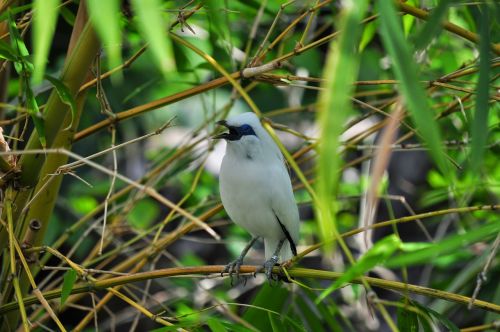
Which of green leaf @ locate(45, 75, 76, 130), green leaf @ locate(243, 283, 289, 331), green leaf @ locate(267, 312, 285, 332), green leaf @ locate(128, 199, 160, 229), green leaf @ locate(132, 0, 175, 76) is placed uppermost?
green leaf @ locate(132, 0, 175, 76)

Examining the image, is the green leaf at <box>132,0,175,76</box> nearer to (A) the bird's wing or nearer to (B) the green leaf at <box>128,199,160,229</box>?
(A) the bird's wing

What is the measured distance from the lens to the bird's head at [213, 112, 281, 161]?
2.20 m

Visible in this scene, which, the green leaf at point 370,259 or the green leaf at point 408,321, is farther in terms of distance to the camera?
the green leaf at point 408,321

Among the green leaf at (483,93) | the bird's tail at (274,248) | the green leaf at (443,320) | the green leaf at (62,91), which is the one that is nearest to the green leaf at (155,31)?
the green leaf at (483,93)

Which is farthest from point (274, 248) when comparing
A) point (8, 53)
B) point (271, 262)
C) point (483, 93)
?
point (483, 93)

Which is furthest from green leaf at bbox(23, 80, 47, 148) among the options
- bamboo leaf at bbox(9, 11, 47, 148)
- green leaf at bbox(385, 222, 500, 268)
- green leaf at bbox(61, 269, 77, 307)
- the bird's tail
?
the bird's tail

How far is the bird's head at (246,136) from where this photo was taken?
7.23 feet

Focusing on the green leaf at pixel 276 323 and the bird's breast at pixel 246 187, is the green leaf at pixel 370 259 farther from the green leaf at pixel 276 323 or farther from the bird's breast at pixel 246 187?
the bird's breast at pixel 246 187

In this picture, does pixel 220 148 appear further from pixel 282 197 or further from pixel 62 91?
pixel 62 91

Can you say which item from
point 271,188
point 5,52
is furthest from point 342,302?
point 5,52

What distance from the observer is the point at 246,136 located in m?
2.24

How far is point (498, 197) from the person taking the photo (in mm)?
3273

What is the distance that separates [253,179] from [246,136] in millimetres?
121

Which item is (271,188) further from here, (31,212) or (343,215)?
(343,215)
